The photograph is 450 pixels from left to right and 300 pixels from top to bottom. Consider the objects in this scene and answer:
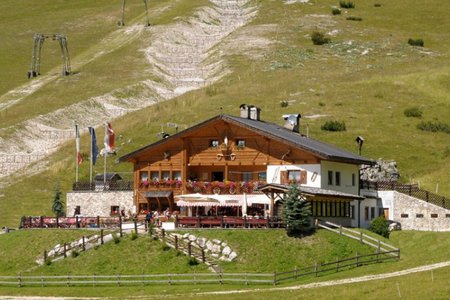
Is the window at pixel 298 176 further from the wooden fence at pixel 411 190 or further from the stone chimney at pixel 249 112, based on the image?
the stone chimney at pixel 249 112

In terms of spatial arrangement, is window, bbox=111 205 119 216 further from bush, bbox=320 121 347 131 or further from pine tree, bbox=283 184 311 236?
bush, bbox=320 121 347 131

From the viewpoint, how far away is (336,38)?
182 meters

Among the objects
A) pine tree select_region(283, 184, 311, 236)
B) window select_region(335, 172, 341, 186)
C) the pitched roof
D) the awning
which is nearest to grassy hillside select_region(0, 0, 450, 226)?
window select_region(335, 172, 341, 186)

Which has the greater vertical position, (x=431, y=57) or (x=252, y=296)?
(x=431, y=57)

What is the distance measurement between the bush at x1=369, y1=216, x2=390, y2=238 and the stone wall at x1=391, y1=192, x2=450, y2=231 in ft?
16.9

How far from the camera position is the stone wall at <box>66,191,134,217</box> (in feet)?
297

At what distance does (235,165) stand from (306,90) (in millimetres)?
53724

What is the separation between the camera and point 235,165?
8444cm

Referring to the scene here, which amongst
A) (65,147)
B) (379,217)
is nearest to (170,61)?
(65,147)

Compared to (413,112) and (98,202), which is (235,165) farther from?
(413,112)

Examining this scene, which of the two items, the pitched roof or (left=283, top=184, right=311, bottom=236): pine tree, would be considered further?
the pitched roof

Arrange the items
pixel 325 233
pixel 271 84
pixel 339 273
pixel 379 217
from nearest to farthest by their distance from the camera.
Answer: pixel 339 273, pixel 325 233, pixel 379 217, pixel 271 84

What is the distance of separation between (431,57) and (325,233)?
9900cm

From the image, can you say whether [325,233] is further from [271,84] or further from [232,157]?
[271,84]
